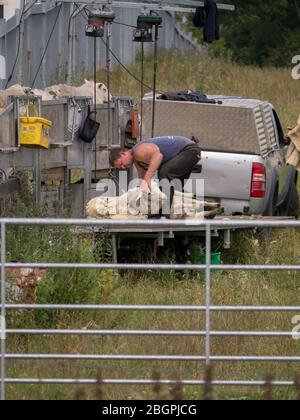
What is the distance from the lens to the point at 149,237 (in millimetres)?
14680

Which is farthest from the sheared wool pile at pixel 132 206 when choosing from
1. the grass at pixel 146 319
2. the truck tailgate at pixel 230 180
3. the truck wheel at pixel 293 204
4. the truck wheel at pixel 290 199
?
the truck wheel at pixel 293 204

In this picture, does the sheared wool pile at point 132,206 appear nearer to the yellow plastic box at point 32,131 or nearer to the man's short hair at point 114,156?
the man's short hair at point 114,156

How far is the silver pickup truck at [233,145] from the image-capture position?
16969 millimetres

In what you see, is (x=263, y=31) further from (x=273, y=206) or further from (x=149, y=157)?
(x=149, y=157)

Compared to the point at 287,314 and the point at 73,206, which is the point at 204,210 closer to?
the point at 73,206

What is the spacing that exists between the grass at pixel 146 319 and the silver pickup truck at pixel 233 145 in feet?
4.19

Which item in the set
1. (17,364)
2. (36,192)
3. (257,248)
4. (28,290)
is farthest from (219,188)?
(17,364)

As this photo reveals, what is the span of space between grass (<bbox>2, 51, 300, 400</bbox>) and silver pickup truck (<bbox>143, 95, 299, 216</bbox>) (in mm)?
1276

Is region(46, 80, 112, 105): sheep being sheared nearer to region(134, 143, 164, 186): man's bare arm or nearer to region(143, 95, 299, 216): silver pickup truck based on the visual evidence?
region(143, 95, 299, 216): silver pickup truck

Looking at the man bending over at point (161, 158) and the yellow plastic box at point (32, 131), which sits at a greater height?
the yellow plastic box at point (32, 131)

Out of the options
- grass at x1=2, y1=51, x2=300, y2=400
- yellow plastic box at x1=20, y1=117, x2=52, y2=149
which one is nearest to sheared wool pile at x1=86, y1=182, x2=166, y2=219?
grass at x1=2, y1=51, x2=300, y2=400

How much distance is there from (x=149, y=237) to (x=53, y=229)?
2213 mm

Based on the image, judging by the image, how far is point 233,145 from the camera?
696 inches

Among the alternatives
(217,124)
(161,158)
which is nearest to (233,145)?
(217,124)
